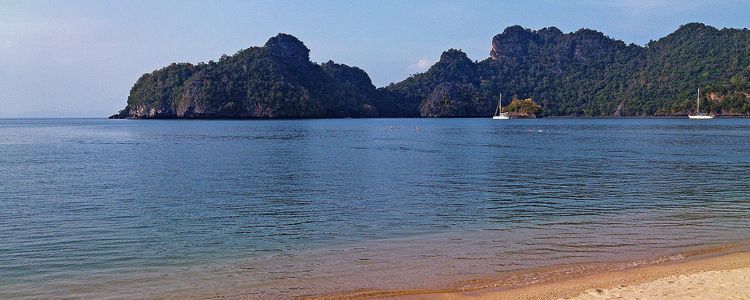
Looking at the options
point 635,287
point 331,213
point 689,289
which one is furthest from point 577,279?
point 331,213

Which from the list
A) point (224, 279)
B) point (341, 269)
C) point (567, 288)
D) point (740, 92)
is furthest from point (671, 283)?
point (740, 92)

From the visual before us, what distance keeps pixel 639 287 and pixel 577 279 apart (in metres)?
1.05

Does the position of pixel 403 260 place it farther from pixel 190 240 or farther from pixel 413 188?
pixel 413 188

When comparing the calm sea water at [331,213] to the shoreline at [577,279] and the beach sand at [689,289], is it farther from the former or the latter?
the beach sand at [689,289]

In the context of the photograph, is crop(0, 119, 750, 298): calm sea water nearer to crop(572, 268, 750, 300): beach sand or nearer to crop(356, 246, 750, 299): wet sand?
crop(356, 246, 750, 299): wet sand

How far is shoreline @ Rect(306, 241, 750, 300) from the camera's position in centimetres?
943

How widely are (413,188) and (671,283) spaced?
1475 centimetres

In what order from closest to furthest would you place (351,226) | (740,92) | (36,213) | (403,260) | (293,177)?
(403,260) < (351,226) < (36,213) < (293,177) < (740,92)

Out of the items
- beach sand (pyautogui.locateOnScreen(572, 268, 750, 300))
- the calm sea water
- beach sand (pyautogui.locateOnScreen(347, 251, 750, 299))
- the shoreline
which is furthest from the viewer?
the calm sea water

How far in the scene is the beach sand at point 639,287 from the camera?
8.95 metres

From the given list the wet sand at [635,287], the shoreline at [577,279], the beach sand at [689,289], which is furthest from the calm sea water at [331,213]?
the beach sand at [689,289]

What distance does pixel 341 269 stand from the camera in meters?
11.1

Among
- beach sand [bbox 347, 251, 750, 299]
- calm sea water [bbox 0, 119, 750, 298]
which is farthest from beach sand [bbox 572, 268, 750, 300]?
calm sea water [bbox 0, 119, 750, 298]

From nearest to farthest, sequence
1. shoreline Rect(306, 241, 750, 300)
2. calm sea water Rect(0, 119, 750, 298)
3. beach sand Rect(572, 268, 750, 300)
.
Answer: beach sand Rect(572, 268, 750, 300) → shoreline Rect(306, 241, 750, 300) → calm sea water Rect(0, 119, 750, 298)
